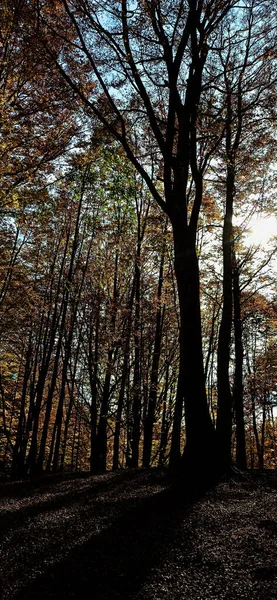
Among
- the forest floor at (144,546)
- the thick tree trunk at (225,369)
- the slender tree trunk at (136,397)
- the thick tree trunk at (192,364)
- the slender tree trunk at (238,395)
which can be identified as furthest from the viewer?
the slender tree trunk at (136,397)

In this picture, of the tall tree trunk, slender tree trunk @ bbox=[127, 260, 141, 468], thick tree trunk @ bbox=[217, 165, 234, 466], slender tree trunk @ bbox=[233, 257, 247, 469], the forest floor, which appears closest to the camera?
the forest floor

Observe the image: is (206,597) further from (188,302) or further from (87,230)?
(87,230)

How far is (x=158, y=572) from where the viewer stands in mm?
2986

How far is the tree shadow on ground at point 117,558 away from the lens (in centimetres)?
275

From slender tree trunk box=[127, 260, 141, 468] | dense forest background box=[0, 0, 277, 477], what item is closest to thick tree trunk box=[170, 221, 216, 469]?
dense forest background box=[0, 0, 277, 477]

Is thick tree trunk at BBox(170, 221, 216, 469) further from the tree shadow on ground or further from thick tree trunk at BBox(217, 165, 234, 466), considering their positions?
the tree shadow on ground

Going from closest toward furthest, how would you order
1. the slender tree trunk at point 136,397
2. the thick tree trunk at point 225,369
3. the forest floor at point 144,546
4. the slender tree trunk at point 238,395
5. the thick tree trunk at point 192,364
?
the forest floor at point 144,546 < the thick tree trunk at point 192,364 < the thick tree trunk at point 225,369 < the slender tree trunk at point 238,395 < the slender tree trunk at point 136,397

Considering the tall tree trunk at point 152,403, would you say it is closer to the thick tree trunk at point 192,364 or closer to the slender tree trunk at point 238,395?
the slender tree trunk at point 238,395

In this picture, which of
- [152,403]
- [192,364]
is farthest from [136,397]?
[192,364]

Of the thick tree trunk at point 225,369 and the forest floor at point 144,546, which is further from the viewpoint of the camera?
the thick tree trunk at point 225,369

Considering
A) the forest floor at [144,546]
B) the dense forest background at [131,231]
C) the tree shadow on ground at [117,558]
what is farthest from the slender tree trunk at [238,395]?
the tree shadow on ground at [117,558]

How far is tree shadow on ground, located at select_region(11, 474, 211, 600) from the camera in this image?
2.75 metres

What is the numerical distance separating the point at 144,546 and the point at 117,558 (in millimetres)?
340

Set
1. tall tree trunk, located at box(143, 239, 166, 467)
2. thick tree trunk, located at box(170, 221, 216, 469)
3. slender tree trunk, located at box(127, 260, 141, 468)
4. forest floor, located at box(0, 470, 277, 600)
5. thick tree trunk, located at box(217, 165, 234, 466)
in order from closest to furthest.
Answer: forest floor, located at box(0, 470, 277, 600) → thick tree trunk, located at box(170, 221, 216, 469) → thick tree trunk, located at box(217, 165, 234, 466) → tall tree trunk, located at box(143, 239, 166, 467) → slender tree trunk, located at box(127, 260, 141, 468)
